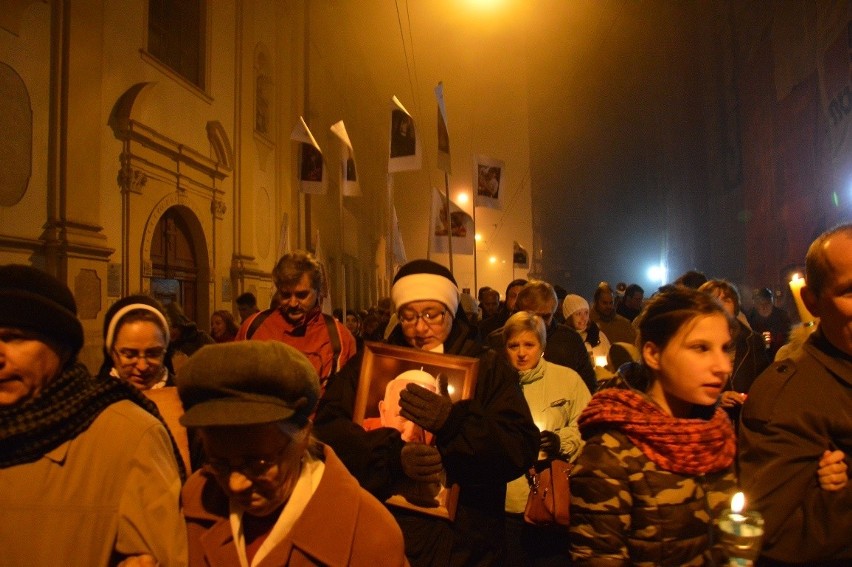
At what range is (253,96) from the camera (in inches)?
617

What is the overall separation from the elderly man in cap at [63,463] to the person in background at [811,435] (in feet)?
5.71

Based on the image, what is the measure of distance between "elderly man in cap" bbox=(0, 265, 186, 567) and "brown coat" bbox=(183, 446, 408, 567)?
70 mm

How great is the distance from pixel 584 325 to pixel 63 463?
16.3ft

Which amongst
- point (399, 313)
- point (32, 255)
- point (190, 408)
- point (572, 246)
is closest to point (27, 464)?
point (190, 408)

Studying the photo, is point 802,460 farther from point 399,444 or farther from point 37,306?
point 37,306

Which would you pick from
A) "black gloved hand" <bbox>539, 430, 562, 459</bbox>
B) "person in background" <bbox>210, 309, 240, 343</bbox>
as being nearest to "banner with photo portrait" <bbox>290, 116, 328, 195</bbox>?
"person in background" <bbox>210, 309, 240, 343</bbox>

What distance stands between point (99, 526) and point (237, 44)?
49.6 feet

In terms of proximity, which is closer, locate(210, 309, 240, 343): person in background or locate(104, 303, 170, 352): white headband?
locate(104, 303, 170, 352): white headband

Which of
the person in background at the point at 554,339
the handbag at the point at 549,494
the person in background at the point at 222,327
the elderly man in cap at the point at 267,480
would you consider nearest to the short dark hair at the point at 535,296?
the person in background at the point at 554,339

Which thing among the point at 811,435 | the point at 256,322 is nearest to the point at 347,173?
the point at 256,322

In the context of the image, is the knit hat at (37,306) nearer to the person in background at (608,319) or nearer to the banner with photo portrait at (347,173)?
the person in background at (608,319)

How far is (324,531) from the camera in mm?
1563

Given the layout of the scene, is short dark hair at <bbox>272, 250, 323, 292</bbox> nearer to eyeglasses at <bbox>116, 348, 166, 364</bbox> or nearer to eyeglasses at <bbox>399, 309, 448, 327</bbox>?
eyeglasses at <bbox>116, 348, 166, 364</bbox>

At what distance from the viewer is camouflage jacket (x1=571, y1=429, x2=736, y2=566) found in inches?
80.3
